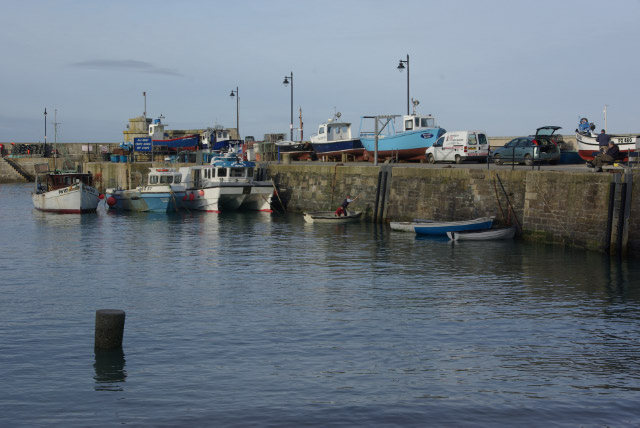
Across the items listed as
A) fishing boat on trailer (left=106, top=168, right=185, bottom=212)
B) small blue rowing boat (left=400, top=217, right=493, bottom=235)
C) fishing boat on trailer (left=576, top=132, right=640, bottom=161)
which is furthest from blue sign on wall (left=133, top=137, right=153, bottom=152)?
fishing boat on trailer (left=576, top=132, right=640, bottom=161)

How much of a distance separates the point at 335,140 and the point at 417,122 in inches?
290

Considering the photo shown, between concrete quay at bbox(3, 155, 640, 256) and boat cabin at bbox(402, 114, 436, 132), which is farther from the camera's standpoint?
boat cabin at bbox(402, 114, 436, 132)

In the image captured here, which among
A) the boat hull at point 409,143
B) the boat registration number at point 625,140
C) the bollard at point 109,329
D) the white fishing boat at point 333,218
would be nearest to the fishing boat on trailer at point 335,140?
the boat hull at point 409,143

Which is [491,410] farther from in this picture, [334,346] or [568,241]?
[568,241]

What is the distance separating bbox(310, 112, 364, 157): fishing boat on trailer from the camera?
5116cm

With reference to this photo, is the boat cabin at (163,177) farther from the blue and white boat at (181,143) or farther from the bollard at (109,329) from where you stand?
the bollard at (109,329)

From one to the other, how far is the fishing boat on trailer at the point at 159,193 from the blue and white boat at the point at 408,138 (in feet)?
41.3

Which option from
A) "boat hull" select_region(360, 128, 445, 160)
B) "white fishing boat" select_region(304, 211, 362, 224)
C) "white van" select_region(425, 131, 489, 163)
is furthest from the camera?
"boat hull" select_region(360, 128, 445, 160)

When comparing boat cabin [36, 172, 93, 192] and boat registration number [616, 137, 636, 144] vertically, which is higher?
boat registration number [616, 137, 636, 144]

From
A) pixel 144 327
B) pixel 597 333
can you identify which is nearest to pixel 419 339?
pixel 597 333

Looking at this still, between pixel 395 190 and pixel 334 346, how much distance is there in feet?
78.5

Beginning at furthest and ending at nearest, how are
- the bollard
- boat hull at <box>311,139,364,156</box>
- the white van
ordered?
boat hull at <box>311,139,364,156</box>, the white van, the bollard

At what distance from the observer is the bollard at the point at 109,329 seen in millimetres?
14312

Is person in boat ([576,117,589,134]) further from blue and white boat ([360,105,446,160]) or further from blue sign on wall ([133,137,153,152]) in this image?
blue sign on wall ([133,137,153,152])
